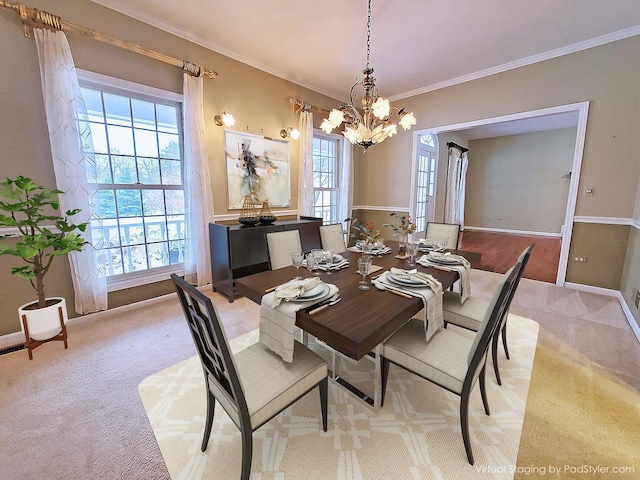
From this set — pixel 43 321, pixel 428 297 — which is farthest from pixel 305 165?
pixel 43 321

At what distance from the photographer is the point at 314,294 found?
138 cm

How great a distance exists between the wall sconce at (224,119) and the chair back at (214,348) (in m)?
2.77

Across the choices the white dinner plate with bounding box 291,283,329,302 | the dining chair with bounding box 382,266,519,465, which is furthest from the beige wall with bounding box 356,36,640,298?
the white dinner plate with bounding box 291,283,329,302

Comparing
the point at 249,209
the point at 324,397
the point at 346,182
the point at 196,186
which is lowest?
the point at 324,397

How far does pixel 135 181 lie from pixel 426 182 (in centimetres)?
527

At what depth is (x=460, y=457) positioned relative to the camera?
130 cm

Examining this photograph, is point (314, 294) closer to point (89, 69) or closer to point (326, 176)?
point (89, 69)

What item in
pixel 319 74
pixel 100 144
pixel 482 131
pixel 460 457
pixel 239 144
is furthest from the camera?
pixel 482 131

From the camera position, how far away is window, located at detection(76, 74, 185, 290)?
8.52 feet

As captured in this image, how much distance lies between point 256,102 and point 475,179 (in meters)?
7.81

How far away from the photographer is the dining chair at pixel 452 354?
3.88 ft

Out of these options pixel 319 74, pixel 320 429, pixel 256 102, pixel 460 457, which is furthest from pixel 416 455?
pixel 319 74

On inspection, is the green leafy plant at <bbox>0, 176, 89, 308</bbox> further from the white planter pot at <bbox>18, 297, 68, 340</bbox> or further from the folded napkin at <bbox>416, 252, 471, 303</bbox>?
the folded napkin at <bbox>416, 252, 471, 303</bbox>

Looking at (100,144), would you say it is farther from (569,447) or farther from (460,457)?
(569,447)
